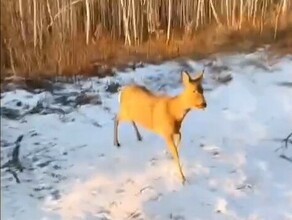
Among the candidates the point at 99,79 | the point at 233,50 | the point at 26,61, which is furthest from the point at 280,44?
the point at 26,61

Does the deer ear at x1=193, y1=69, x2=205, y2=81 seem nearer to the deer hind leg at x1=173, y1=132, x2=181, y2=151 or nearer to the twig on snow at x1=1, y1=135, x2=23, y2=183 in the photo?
the deer hind leg at x1=173, y1=132, x2=181, y2=151

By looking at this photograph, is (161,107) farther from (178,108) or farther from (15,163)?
(15,163)

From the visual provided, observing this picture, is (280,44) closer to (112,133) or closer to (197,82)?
(197,82)

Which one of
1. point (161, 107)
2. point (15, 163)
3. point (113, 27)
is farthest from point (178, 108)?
point (15, 163)

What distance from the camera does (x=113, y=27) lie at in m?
1.32

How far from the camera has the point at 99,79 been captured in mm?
1325

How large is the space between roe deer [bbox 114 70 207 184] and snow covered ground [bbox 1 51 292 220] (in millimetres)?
14

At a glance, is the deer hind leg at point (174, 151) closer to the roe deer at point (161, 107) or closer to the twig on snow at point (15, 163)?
the roe deer at point (161, 107)

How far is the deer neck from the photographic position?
1.32 m

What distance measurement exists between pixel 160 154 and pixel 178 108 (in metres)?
0.10

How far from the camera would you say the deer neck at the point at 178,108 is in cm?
132

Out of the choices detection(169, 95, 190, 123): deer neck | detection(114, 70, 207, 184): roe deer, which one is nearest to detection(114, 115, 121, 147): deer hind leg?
detection(114, 70, 207, 184): roe deer

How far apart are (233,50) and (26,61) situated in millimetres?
409

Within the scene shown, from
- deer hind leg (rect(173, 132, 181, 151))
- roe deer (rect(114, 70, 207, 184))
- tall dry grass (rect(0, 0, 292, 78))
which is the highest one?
tall dry grass (rect(0, 0, 292, 78))
